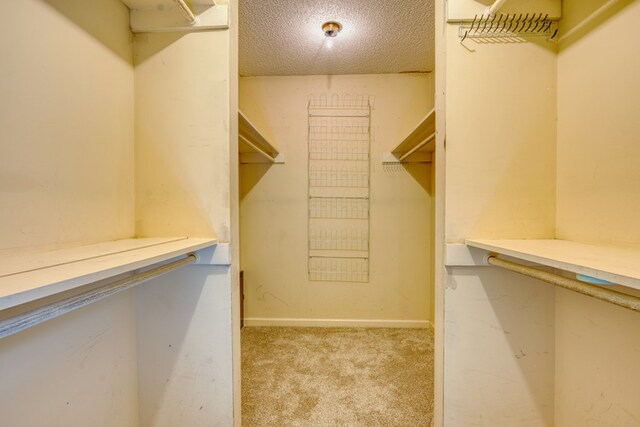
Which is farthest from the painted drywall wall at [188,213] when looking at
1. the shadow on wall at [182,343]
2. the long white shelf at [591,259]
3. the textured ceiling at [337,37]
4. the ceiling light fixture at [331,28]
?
the long white shelf at [591,259]

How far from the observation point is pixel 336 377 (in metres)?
1.74

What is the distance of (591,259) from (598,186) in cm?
42

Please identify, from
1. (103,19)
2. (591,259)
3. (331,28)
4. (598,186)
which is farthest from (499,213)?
(103,19)

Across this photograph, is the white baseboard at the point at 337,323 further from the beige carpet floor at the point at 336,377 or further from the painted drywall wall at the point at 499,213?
the painted drywall wall at the point at 499,213

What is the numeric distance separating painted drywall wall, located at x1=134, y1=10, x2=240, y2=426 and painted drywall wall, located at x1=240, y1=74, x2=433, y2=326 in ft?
4.45

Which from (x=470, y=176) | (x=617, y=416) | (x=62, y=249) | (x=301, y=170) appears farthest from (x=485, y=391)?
(x=301, y=170)

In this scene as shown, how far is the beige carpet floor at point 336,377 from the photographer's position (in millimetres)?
1426

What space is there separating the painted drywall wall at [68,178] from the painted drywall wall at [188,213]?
79 millimetres

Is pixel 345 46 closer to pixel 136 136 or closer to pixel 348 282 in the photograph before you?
pixel 136 136

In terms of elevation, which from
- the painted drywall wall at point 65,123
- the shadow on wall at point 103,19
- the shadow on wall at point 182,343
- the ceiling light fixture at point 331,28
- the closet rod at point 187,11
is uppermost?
the ceiling light fixture at point 331,28

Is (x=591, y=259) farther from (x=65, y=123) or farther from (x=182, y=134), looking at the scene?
(x=65, y=123)

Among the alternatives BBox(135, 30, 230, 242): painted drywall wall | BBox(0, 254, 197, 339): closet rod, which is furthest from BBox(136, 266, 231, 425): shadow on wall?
BBox(0, 254, 197, 339): closet rod

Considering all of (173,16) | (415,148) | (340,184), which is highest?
(173,16)

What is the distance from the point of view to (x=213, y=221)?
1.15 metres
